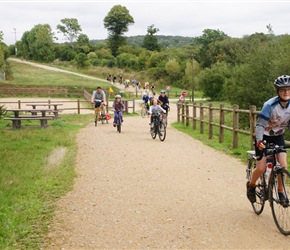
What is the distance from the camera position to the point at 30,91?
2266 inches

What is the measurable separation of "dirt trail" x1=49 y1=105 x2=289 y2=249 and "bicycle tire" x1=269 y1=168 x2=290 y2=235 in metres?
0.12

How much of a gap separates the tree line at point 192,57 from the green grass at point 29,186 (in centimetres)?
1486

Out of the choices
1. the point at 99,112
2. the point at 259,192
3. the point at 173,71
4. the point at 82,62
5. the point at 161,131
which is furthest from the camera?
the point at 82,62

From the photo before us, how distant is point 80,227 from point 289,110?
10.2 ft

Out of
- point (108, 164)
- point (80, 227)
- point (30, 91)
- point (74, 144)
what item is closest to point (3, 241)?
point (80, 227)

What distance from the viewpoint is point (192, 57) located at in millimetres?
59562

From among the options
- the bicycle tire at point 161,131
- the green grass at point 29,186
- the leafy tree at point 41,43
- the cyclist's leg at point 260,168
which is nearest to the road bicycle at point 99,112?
the bicycle tire at point 161,131

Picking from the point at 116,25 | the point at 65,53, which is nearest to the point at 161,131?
the point at 65,53

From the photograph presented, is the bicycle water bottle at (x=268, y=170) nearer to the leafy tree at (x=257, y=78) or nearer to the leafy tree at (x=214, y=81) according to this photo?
the leafy tree at (x=257, y=78)

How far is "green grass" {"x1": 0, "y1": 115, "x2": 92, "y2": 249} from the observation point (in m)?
5.24

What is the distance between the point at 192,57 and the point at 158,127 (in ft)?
150

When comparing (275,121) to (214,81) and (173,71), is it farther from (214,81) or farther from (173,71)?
(173,71)

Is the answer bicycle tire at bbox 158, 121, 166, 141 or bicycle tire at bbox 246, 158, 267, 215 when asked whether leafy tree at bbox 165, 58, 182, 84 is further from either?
bicycle tire at bbox 246, 158, 267, 215

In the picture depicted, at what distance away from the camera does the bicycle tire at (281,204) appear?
522cm
